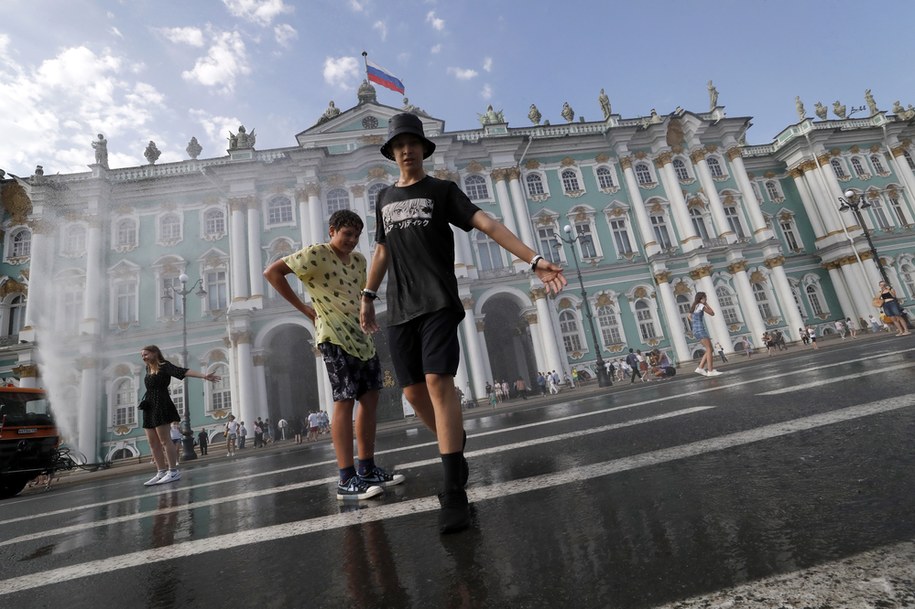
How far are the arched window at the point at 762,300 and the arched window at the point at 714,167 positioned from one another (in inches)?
271

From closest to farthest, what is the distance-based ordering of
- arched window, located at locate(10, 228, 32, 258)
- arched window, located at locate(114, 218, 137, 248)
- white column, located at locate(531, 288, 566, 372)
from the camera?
1. white column, located at locate(531, 288, 566, 372)
2. arched window, located at locate(114, 218, 137, 248)
3. arched window, located at locate(10, 228, 32, 258)

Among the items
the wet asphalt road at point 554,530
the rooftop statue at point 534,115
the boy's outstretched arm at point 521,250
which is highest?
the rooftop statue at point 534,115

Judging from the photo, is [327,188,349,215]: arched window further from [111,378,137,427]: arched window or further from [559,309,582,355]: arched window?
[559,309,582,355]: arched window

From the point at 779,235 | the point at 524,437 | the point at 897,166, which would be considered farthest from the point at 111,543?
the point at 897,166

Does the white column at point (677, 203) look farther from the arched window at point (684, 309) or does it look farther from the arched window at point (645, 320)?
the arched window at point (645, 320)

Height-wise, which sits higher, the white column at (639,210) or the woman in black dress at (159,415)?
the white column at (639,210)

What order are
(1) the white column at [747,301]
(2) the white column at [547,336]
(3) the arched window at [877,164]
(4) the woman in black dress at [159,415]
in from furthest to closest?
1. (3) the arched window at [877,164]
2. (1) the white column at [747,301]
3. (2) the white column at [547,336]
4. (4) the woman in black dress at [159,415]

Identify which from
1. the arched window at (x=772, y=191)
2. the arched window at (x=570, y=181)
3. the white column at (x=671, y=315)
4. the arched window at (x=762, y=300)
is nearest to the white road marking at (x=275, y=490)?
the white column at (x=671, y=315)

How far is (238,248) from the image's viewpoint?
20.7 m

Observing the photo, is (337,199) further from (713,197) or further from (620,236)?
(713,197)

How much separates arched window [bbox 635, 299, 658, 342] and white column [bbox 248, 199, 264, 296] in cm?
1861

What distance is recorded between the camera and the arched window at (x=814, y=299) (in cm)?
2662

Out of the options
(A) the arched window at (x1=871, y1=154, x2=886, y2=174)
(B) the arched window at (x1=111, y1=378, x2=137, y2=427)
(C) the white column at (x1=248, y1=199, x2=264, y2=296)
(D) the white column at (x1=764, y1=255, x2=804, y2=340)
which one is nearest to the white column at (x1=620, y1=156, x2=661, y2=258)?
(D) the white column at (x1=764, y1=255, x2=804, y2=340)

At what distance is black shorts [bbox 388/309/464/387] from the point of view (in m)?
2.21
